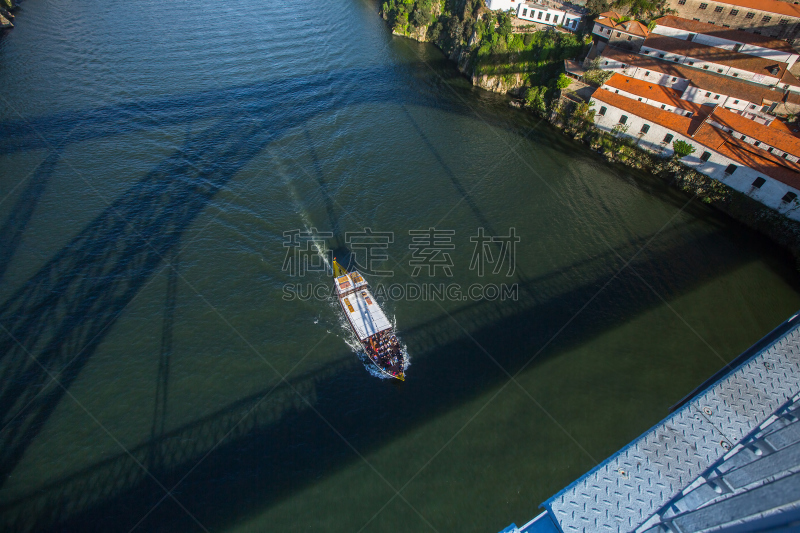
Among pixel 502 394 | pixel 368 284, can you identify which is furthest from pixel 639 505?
pixel 368 284

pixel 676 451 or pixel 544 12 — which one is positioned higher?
pixel 544 12

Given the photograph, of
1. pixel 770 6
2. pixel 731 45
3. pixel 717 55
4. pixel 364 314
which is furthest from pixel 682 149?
pixel 364 314

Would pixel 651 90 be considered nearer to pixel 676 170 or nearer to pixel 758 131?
pixel 676 170

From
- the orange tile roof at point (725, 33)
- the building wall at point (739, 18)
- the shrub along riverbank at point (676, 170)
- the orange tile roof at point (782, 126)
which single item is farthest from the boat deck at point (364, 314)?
the building wall at point (739, 18)

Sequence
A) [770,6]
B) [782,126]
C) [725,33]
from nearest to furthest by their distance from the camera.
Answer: [782,126]
[725,33]
[770,6]

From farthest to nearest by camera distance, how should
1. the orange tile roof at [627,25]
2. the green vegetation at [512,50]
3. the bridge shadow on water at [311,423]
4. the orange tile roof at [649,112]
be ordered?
the green vegetation at [512,50], the orange tile roof at [627,25], the orange tile roof at [649,112], the bridge shadow on water at [311,423]

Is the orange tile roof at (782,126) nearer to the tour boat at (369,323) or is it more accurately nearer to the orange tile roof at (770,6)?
the orange tile roof at (770,6)

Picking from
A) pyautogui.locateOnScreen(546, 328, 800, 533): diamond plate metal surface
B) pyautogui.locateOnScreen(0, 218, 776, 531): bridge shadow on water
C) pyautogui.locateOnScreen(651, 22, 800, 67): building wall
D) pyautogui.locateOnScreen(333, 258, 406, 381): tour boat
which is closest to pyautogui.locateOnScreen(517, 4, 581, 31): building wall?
pyautogui.locateOnScreen(651, 22, 800, 67): building wall
